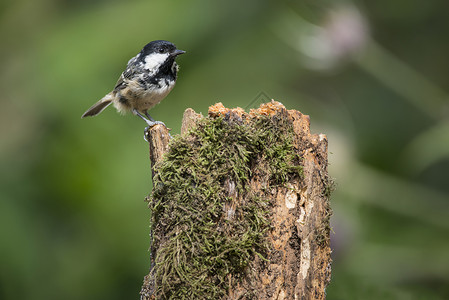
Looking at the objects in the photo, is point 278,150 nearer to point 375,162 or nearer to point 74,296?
point 375,162

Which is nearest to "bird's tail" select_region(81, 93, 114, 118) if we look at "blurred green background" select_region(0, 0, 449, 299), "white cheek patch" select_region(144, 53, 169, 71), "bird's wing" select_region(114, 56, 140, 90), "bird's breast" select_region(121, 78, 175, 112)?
"bird's wing" select_region(114, 56, 140, 90)

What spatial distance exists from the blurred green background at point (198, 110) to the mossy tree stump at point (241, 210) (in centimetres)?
233

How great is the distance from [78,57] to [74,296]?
2733mm

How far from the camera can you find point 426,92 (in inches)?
177

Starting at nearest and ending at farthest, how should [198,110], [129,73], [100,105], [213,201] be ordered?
[213,201], [129,73], [100,105], [198,110]

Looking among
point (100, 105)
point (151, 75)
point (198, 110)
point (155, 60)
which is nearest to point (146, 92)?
point (151, 75)

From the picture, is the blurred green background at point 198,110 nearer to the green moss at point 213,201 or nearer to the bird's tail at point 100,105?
the bird's tail at point 100,105

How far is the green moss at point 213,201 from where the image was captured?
7.00ft

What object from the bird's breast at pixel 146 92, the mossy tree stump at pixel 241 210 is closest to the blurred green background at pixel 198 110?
the bird's breast at pixel 146 92

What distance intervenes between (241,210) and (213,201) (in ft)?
0.38

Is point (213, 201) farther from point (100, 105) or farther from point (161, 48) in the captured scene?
point (100, 105)

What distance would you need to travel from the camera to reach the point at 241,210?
2.17 metres

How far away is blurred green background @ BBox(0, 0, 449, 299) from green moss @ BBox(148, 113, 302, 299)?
7.85ft

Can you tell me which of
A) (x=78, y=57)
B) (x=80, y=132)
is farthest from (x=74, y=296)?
(x=78, y=57)
